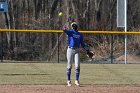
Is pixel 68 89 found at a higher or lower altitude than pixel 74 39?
lower

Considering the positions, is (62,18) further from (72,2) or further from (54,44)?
(54,44)

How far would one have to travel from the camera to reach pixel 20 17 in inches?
1706

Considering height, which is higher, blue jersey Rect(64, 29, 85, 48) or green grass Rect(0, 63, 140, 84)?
blue jersey Rect(64, 29, 85, 48)

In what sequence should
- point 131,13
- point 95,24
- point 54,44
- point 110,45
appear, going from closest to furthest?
point 110,45 < point 54,44 < point 95,24 < point 131,13

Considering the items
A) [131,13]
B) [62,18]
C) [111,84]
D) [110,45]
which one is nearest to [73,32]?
[111,84]

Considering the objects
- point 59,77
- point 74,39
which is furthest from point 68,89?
point 59,77

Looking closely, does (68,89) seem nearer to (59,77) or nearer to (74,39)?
(74,39)

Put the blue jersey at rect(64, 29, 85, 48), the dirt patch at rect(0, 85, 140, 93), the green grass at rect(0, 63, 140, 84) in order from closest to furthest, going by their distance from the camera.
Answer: the dirt patch at rect(0, 85, 140, 93) < the blue jersey at rect(64, 29, 85, 48) < the green grass at rect(0, 63, 140, 84)

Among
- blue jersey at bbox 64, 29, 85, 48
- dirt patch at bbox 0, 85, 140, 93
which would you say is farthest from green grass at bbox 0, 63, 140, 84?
blue jersey at bbox 64, 29, 85, 48

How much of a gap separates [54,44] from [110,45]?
16.7ft

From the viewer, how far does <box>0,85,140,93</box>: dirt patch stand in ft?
47.3

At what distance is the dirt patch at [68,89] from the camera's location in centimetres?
1443

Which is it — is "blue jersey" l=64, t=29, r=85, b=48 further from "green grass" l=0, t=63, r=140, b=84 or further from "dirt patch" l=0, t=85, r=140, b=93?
"green grass" l=0, t=63, r=140, b=84

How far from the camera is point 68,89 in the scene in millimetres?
14867
